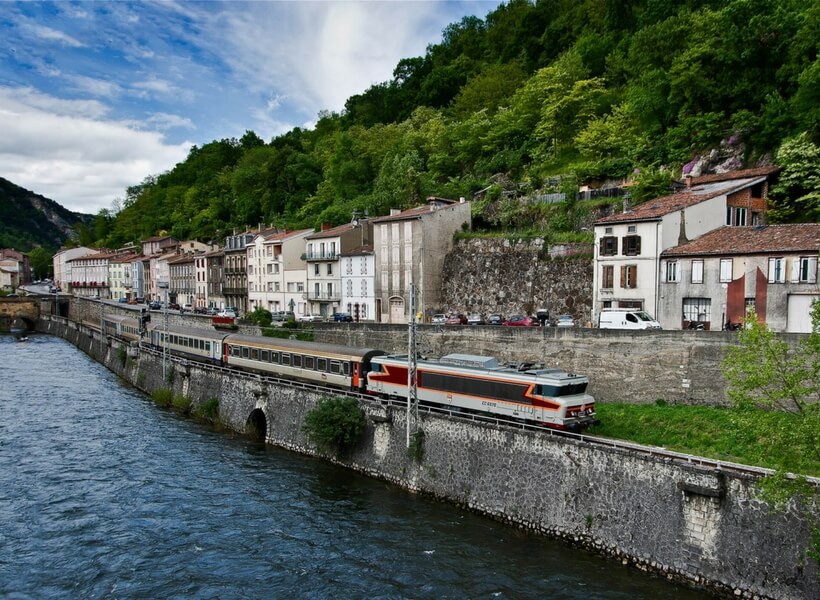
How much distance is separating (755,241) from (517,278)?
54.5ft

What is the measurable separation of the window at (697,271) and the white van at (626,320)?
3014mm

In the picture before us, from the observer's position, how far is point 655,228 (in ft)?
106

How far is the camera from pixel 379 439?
26.1m

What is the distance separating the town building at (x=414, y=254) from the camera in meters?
47.2

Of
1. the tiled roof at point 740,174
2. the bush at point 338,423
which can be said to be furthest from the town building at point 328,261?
the tiled roof at point 740,174

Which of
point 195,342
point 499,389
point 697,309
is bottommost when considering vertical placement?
point 195,342

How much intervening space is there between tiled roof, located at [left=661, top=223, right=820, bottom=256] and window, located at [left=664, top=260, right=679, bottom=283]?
20.9 inches

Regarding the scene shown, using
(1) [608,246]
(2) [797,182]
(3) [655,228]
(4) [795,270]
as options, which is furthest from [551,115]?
(4) [795,270]

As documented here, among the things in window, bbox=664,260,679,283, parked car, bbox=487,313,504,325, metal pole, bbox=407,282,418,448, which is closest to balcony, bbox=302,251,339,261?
parked car, bbox=487,313,504,325

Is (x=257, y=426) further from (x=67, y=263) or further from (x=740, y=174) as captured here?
(x=67, y=263)

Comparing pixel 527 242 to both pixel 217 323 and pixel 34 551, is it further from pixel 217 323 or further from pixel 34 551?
pixel 34 551

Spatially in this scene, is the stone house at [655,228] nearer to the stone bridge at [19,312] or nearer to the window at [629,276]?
the window at [629,276]

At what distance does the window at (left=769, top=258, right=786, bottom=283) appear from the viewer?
90.0ft

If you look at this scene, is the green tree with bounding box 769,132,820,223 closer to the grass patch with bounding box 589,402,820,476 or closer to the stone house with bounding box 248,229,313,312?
the grass patch with bounding box 589,402,820,476
